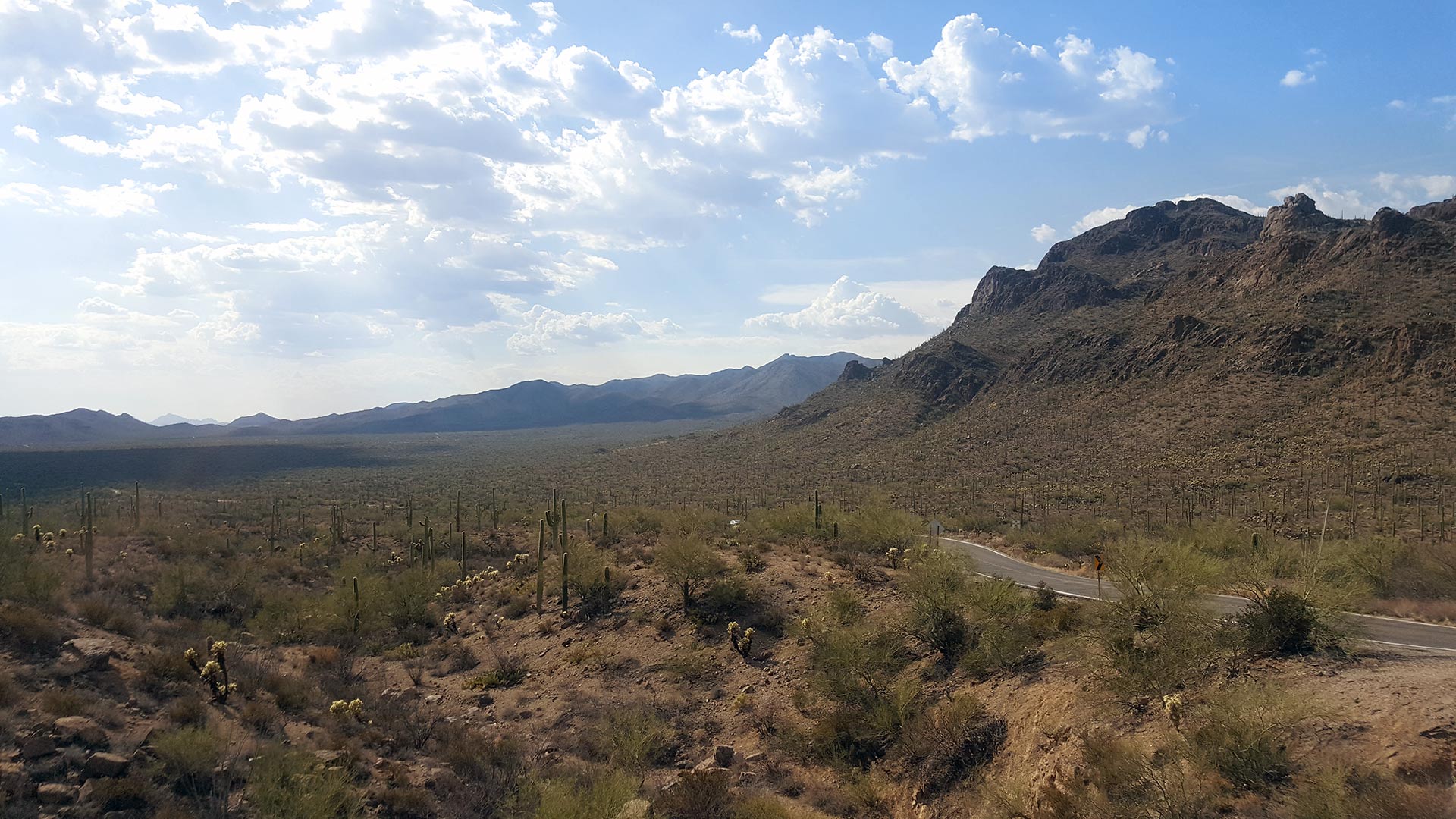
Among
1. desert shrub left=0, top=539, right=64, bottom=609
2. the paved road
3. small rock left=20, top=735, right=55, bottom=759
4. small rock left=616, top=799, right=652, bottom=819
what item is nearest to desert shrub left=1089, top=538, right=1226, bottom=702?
the paved road

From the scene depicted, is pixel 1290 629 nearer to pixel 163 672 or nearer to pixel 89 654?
pixel 163 672

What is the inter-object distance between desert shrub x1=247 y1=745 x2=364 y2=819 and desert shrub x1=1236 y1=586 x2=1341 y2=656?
43.7 feet

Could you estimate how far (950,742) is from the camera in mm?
11523

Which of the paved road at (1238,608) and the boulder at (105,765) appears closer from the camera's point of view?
the boulder at (105,765)

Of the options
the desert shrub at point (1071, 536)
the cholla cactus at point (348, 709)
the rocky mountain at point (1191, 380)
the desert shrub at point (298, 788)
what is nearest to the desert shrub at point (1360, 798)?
the desert shrub at point (298, 788)

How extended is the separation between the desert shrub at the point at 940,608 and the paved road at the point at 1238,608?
6.26 feet

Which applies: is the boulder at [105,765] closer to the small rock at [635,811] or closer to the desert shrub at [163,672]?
the desert shrub at [163,672]

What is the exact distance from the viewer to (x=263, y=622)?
19922 mm

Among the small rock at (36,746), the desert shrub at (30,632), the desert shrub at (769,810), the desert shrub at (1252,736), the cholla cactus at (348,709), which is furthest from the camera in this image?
the cholla cactus at (348,709)

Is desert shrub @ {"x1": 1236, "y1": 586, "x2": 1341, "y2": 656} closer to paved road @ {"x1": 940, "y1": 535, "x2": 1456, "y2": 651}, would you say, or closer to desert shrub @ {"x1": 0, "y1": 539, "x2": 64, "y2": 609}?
paved road @ {"x1": 940, "y1": 535, "x2": 1456, "y2": 651}

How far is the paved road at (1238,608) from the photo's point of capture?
12.8 m

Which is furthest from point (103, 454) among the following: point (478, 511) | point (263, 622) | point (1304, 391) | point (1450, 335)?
point (1450, 335)

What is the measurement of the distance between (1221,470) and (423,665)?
4630 centimetres

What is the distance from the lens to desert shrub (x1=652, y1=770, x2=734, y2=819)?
35.9 feet
